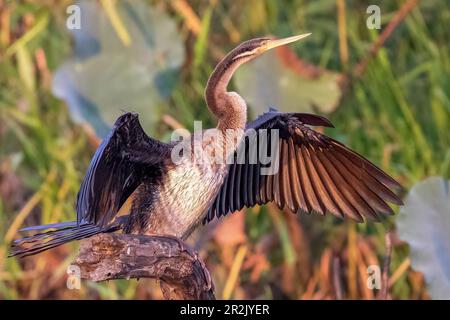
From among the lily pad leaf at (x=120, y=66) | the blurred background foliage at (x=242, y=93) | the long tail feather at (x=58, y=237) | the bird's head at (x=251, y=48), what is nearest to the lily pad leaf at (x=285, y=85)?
the blurred background foliage at (x=242, y=93)

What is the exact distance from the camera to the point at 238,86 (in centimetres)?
381

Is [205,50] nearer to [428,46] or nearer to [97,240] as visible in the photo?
[428,46]

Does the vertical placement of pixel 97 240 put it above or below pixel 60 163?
below

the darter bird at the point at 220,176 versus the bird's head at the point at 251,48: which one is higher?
the bird's head at the point at 251,48

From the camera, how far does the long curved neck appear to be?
2848 millimetres

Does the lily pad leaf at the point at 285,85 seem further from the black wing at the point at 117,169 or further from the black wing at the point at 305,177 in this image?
the black wing at the point at 117,169

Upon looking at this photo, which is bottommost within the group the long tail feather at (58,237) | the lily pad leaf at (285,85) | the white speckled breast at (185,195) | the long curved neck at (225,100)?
the long tail feather at (58,237)

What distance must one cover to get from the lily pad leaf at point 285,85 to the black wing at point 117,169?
102cm

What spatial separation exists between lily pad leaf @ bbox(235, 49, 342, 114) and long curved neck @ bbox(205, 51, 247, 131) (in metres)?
0.94

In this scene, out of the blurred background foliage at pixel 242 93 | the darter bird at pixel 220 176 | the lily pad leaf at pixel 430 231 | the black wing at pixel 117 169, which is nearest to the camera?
the black wing at pixel 117 169

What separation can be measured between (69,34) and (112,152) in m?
1.77

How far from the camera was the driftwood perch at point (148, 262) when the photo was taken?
95.8 inches

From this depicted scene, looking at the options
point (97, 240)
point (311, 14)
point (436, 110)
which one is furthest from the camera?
point (311, 14)

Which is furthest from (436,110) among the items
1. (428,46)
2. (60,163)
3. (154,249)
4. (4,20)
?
(154,249)
